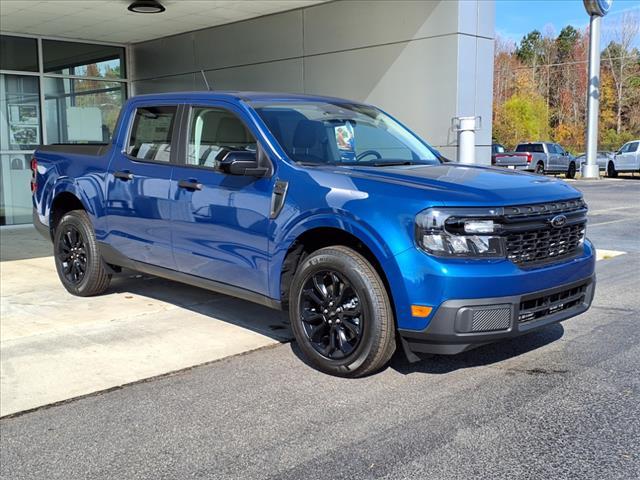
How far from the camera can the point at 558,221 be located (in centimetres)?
437

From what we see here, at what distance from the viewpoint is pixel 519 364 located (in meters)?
4.75

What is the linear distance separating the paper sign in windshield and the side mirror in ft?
2.31

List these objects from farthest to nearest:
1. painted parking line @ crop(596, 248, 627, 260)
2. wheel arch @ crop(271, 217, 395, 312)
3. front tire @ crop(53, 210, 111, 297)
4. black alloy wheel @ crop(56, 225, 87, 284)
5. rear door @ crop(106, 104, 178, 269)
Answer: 1. painted parking line @ crop(596, 248, 627, 260)
2. black alloy wheel @ crop(56, 225, 87, 284)
3. front tire @ crop(53, 210, 111, 297)
4. rear door @ crop(106, 104, 178, 269)
5. wheel arch @ crop(271, 217, 395, 312)

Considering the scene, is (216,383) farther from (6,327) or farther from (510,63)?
(510,63)

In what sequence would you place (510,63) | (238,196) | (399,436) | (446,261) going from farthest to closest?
1. (510,63)
2. (238,196)
3. (446,261)
4. (399,436)

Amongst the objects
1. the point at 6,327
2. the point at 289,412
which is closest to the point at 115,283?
the point at 6,327

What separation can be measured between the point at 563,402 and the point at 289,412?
163 centimetres

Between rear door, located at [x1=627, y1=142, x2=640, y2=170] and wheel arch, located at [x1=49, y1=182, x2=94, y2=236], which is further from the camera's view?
rear door, located at [x1=627, y1=142, x2=640, y2=170]

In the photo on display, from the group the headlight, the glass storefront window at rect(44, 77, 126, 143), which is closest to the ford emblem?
the headlight

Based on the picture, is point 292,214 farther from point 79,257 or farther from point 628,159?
point 628,159

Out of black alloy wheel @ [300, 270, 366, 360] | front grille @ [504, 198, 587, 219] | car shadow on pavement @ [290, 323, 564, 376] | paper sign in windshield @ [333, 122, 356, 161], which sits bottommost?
car shadow on pavement @ [290, 323, 564, 376]

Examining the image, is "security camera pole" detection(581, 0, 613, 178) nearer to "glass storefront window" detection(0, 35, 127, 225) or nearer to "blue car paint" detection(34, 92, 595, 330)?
"glass storefront window" detection(0, 35, 127, 225)

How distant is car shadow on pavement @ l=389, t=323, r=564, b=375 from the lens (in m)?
4.73

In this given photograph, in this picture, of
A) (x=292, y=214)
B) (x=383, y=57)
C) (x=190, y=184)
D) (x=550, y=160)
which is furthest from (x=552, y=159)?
(x=292, y=214)
